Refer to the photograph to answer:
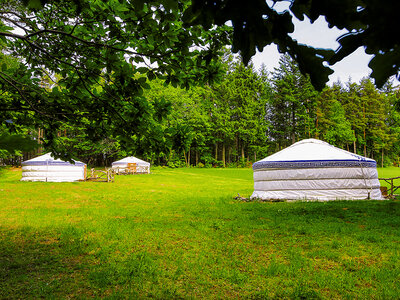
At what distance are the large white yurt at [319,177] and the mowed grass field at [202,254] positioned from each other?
5.30ft

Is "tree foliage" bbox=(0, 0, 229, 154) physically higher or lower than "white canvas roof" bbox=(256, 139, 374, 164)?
higher

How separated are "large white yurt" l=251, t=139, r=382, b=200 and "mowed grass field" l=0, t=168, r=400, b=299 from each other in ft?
5.30

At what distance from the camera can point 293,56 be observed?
770 mm

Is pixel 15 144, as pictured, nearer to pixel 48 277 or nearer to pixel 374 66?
pixel 374 66

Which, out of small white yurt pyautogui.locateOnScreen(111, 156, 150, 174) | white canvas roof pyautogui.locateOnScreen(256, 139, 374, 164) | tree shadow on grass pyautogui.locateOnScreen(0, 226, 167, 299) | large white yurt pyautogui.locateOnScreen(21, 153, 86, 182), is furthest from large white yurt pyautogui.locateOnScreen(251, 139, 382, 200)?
small white yurt pyautogui.locateOnScreen(111, 156, 150, 174)

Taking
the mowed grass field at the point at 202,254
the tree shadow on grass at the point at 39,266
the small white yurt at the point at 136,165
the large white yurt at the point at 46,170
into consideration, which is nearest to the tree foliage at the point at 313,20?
the mowed grass field at the point at 202,254

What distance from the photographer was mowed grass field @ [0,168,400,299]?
2.54 m

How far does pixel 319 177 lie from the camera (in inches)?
311

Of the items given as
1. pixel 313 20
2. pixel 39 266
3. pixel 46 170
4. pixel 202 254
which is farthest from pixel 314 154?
pixel 46 170

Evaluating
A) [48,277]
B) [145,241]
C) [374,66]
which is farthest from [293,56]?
[145,241]

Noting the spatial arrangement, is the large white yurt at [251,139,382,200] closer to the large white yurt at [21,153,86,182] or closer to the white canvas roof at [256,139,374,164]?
the white canvas roof at [256,139,374,164]

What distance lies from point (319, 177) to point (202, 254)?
19.1ft

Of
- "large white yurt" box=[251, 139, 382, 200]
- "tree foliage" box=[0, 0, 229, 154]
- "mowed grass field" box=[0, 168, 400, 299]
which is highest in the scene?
"tree foliage" box=[0, 0, 229, 154]

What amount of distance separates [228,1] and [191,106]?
29.1 meters
